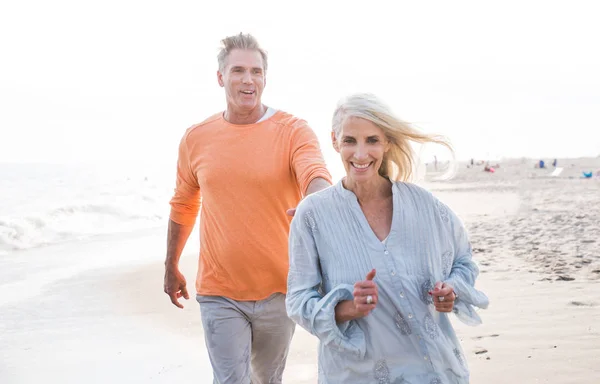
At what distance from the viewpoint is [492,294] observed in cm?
744

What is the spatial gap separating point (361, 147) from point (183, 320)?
17.7 ft

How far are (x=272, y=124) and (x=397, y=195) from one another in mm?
1155

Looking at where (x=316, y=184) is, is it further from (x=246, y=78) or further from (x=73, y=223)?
(x=73, y=223)

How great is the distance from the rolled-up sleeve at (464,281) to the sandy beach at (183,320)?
2.62 m

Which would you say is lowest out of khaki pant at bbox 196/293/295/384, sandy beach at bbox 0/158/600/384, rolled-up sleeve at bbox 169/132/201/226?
sandy beach at bbox 0/158/600/384

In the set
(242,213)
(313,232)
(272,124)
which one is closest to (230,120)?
(272,124)

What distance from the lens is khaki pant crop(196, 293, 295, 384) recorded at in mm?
3270

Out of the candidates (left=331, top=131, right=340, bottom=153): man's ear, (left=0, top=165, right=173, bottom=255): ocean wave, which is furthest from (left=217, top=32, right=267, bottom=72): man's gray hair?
(left=0, top=165, right=173, bottom=255): ocean wave

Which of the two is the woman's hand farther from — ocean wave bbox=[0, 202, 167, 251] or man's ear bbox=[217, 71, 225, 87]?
ocean wave bbox=[0, 202, 167, 251]

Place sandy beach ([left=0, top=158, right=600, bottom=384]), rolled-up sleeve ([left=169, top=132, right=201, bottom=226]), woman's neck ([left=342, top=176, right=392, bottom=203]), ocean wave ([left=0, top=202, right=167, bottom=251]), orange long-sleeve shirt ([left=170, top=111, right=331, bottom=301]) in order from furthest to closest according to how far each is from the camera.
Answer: ocean wave ([left=0, top=202, right=167, bottom=251]) < sandy beach ([left=0, top=158, right=600, bottom=384]) < rolled-up sleeve ([left=169, top=132, right=201, bottom=226]) < orange long-sleeve shirt ([left=170, top=111, right=331, bottom=301]) < woman's neck ([left=342, top=176, right=392, bottom=203])

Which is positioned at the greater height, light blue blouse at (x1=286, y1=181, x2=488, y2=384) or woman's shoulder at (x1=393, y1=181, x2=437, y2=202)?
woman's shoulder at (x1=393, y1=181, x2=437, y2=202)

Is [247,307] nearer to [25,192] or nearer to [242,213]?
[242,213]

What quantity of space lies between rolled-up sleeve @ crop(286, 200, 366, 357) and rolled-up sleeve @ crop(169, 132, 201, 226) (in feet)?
Result: 4.55

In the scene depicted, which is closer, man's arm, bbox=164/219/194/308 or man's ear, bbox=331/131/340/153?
man's ear, bbox=331/131/340/153
